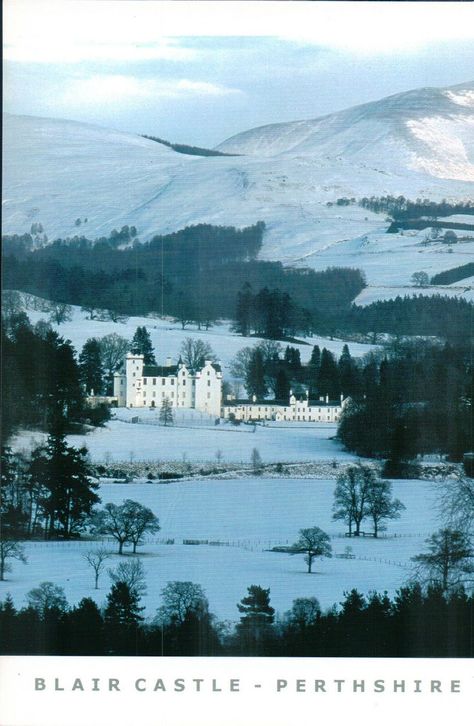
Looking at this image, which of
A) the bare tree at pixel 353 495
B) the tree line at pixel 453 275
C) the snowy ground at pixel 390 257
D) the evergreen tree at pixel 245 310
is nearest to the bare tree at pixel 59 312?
the evergreen tree at pixel 245 310

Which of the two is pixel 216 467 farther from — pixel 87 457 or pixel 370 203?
pixel 370 203

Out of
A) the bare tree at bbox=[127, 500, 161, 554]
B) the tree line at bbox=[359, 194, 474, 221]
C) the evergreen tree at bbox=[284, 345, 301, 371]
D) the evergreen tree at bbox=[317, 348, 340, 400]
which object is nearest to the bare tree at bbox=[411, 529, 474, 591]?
the evergreen tree at bbox=[317, 348, 340, 400]

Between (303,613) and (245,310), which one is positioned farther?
(245,310)

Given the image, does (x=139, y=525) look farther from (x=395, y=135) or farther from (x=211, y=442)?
(x=395, y=135)

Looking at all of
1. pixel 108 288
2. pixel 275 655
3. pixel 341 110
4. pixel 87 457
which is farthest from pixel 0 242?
pixel 275 655

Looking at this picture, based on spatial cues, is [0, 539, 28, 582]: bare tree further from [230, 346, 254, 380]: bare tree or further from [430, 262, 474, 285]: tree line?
[430, 262, 474, 285]: tree line

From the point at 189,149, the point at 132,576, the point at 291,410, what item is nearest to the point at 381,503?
the point at 291,410
